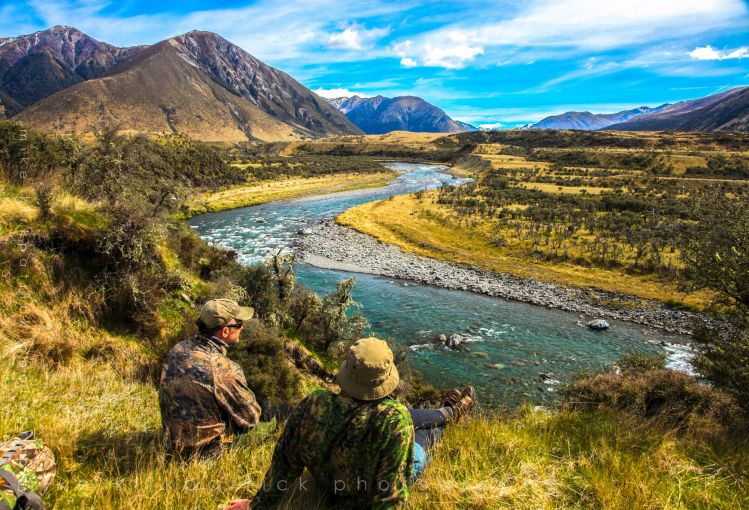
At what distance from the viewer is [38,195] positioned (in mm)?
8922

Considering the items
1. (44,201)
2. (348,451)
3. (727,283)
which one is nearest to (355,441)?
(348,451)

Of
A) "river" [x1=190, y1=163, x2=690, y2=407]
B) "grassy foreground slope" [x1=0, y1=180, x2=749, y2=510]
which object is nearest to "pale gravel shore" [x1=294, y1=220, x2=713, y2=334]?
"river" [x1=190, y1=163, x2=690, y2=407]

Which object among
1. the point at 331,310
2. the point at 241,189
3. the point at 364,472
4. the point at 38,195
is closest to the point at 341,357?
the point at 331,310

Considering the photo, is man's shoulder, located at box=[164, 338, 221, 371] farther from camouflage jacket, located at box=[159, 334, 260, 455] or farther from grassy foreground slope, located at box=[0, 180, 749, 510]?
grassy foreground slope, located at box=[0, 180, 749, 510]

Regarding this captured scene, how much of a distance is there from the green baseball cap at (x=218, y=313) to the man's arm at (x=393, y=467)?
89.7 inches

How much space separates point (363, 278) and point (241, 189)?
4973cm

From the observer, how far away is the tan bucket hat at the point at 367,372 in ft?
9.45

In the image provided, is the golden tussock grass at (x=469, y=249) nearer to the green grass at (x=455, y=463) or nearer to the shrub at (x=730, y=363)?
the shrub at (x=730, y=363)

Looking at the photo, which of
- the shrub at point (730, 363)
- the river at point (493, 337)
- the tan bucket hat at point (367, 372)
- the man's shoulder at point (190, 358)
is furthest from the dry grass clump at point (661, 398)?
the man's shoulder at point (190, 358)

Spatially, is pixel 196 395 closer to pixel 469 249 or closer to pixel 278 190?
pixel 469 249

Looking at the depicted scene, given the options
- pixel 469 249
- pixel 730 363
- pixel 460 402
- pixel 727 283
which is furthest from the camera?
pixel 469 249

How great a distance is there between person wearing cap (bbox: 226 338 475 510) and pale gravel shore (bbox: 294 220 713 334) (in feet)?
64.3

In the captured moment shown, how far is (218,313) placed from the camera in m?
4.27

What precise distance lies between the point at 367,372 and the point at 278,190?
7296 cm
